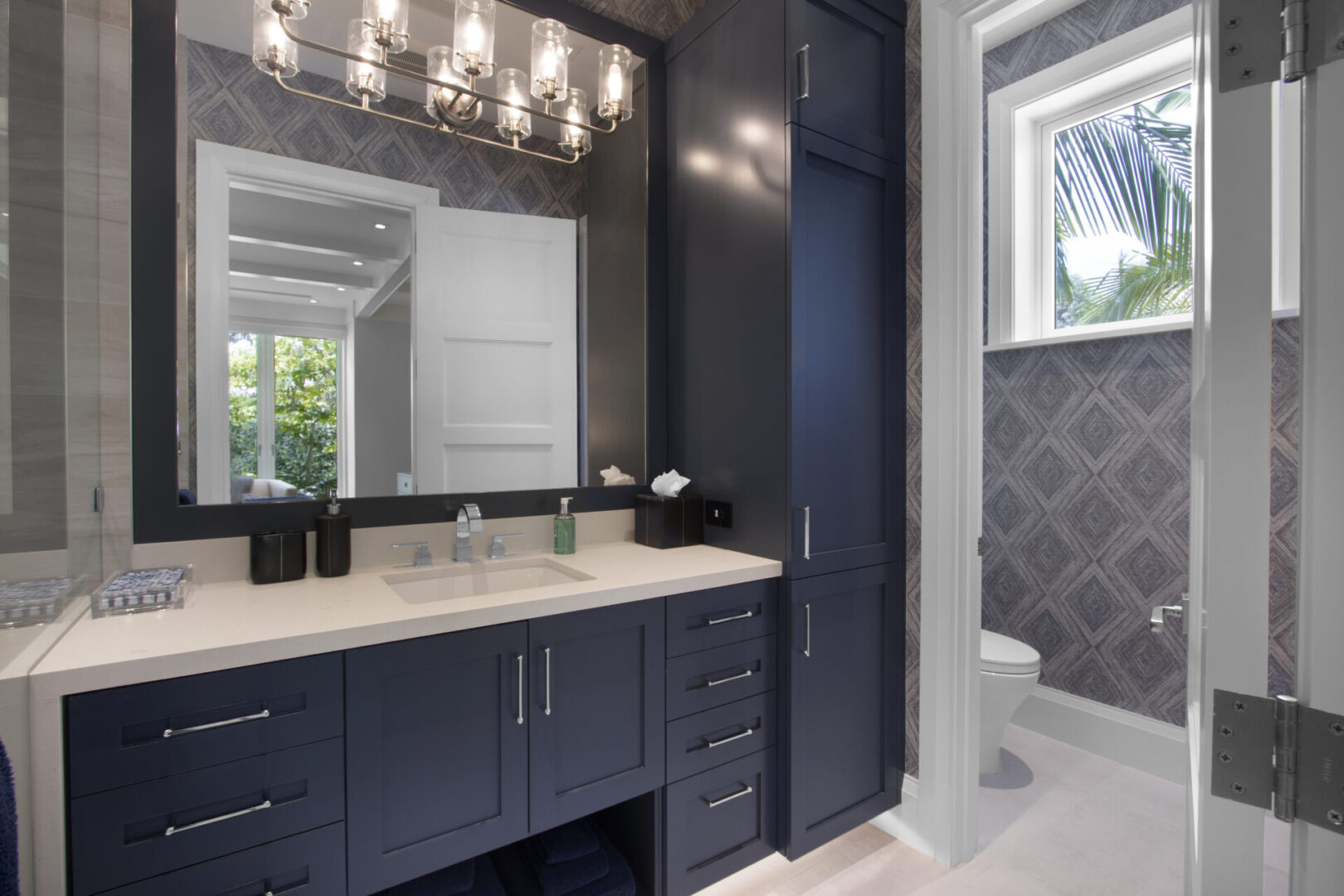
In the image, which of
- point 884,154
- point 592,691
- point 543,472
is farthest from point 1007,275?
point 592,691

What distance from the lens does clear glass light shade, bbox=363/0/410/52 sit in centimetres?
155

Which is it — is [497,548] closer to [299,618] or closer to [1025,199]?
[299,618]

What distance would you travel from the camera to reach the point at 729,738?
1641 millimetres

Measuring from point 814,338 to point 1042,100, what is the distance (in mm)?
1853

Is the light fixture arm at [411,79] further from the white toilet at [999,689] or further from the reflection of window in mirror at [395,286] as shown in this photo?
the white toilet at [999,689]

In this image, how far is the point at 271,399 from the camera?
1529 mm

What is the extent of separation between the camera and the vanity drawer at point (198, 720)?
37.7 inches

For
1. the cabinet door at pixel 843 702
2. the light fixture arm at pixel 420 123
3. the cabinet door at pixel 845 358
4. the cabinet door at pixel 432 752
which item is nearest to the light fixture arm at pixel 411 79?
the light fixture arm at pixel 420 123

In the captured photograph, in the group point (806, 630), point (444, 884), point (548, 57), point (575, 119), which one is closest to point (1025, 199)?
point (575, 119)

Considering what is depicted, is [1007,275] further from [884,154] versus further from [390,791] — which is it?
[390,791]

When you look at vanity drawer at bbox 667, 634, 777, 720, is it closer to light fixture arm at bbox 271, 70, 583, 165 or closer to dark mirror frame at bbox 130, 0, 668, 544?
dark mirror frame at bbox 130, 0, 668, 544

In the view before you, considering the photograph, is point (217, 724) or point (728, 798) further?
point (728, 798)

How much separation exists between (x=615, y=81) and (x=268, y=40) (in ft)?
2.98

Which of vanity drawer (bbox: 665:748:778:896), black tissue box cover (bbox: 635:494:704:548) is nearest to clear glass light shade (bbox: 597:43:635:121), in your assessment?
black tissue box cover (bbox: 635:494:704:548)
